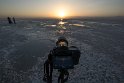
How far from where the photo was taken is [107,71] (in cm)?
855

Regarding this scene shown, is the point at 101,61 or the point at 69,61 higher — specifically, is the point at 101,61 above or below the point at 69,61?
below

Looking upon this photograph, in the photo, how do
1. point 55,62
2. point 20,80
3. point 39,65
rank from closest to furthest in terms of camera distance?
point 55,62 → point 20,80 → point 39,65

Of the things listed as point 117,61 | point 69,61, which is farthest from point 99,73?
point 69,61

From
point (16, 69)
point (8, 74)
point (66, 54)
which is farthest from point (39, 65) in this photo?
point (66, 54)

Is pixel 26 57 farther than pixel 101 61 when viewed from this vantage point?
Yes

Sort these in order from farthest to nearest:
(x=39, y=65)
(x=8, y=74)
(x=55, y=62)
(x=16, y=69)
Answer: (x=39, y=65) < (x=16, y=69) < (x=8, y=74) < (x=55, y=62)

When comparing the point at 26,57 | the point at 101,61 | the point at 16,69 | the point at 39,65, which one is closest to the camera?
the point at 16,69

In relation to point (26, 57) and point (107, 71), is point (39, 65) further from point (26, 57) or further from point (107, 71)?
point (107, 71)

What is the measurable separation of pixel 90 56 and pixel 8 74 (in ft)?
20.8

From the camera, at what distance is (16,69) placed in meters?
8.94

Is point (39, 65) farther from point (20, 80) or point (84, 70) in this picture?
point (84, 70)

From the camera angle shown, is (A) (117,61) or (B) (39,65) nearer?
(B) (39,65)

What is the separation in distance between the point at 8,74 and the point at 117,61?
7577 mm

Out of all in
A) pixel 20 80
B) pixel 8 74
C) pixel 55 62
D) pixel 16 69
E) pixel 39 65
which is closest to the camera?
pixel 55 62
